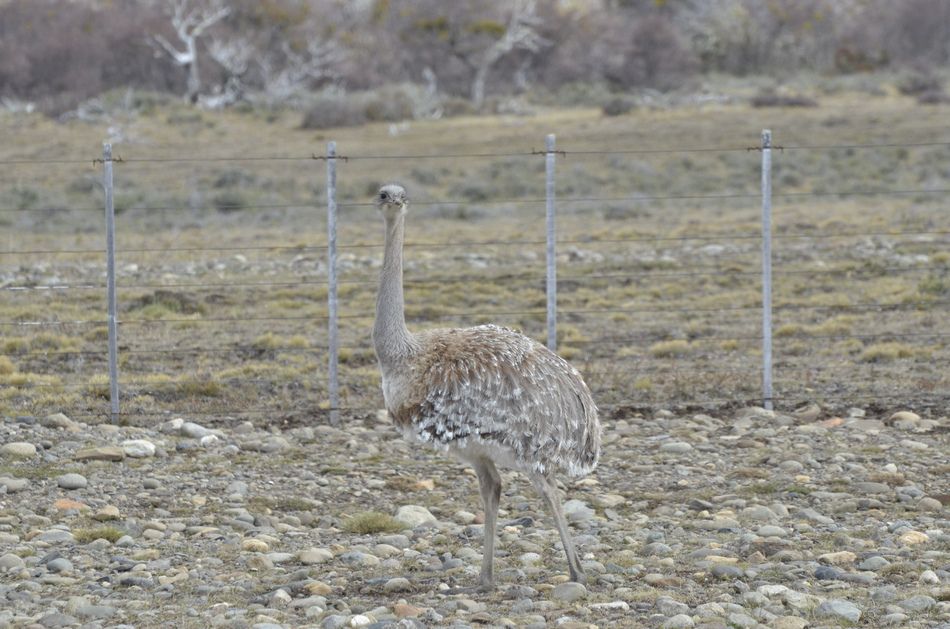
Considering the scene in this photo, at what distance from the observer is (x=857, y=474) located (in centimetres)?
873

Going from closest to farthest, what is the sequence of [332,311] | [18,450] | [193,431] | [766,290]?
[18,450]
[193,431]
[332,311]
[766,290]

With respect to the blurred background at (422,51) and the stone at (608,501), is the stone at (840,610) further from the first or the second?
the blurred background at (422,51)

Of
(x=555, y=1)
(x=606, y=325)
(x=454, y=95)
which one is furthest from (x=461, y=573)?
(x=555, y=1)

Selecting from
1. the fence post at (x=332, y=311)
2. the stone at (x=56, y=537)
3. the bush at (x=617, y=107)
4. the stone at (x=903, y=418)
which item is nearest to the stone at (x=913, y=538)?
the stone at (x=903, y=418)

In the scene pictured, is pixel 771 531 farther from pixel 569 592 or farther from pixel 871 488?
pixel 569 592

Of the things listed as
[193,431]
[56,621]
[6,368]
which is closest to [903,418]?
[193,431]

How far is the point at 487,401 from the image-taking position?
6469 mm

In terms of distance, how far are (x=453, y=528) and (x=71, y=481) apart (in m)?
2.45

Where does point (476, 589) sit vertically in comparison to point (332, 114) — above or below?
below

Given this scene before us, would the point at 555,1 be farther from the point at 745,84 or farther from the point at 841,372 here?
the point at 841,372

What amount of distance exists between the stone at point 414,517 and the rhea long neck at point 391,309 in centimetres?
133

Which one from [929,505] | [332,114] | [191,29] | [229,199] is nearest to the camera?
[929,505]

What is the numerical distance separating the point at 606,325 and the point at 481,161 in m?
19.5

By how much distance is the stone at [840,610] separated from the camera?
5953 mm
